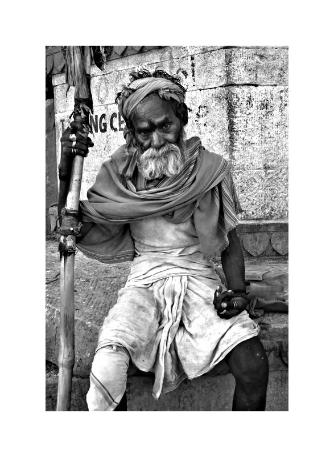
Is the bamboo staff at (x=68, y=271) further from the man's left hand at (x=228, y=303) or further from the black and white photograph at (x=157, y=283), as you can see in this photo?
the man's left hand at (x=228, y=303)

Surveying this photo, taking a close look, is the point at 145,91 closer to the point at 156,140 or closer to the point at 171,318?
the point at 156,140

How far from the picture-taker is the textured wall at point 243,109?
17.9 feet

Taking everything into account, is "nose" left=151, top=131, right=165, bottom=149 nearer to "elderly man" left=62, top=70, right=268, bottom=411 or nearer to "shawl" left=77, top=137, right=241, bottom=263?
"elderly man" left=62, top=70, right=268, bottom=411

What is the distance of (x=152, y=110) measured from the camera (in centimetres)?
392

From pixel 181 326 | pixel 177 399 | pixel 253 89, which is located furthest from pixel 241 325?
pixel 253 89

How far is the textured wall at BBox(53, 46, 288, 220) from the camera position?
5.46 meters

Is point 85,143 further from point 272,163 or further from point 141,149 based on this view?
point 272,163

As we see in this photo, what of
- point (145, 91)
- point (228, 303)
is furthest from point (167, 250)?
point (145, 91)

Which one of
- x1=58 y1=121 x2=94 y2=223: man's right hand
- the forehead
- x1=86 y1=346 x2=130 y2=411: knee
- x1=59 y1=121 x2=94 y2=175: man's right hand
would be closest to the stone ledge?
x1=86 y1=346 x2=130 y2=411: knee

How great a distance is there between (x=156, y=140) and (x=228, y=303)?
1.04 metres

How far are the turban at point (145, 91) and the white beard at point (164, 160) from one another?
279 millimetres

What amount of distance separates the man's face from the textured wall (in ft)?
5.16

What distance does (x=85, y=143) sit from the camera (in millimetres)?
4094
